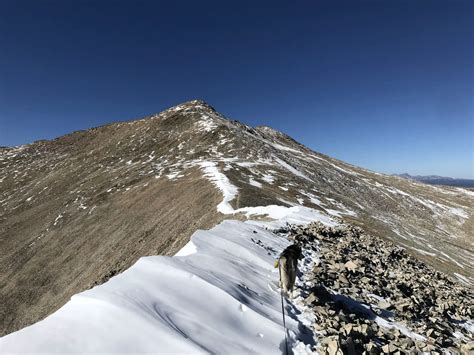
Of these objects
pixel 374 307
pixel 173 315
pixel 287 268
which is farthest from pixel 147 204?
pixel 173 315

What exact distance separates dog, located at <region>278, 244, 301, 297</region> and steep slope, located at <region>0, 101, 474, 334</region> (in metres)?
17.4

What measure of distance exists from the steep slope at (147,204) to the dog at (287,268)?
1739 cm

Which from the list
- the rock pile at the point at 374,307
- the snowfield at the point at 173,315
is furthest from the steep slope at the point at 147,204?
the snowfield at the point at 173,315

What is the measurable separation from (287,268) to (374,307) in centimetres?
444

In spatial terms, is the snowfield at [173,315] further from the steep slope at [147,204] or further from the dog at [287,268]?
the steep slope at [147,204]

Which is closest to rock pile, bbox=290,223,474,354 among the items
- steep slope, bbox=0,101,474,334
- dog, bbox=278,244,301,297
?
dog, bbox=278,244,301,297

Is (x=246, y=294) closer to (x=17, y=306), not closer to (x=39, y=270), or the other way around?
(x=17, y=306)

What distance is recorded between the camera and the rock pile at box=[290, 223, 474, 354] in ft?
29.6

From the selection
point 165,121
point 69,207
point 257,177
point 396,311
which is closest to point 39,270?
point 69,207

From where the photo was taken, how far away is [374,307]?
40.4 ft

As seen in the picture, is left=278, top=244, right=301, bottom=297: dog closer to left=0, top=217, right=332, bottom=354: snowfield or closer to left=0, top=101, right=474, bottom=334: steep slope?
left=0, top=217, right=332, bottom=354: snowfield

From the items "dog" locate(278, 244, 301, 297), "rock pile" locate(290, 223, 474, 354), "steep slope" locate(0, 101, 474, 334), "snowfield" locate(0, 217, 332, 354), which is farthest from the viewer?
"steep slope" locate(0, 101, 474, 334)

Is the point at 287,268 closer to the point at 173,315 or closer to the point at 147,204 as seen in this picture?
the point at 173,315

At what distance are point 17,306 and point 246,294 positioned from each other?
39690 mm
